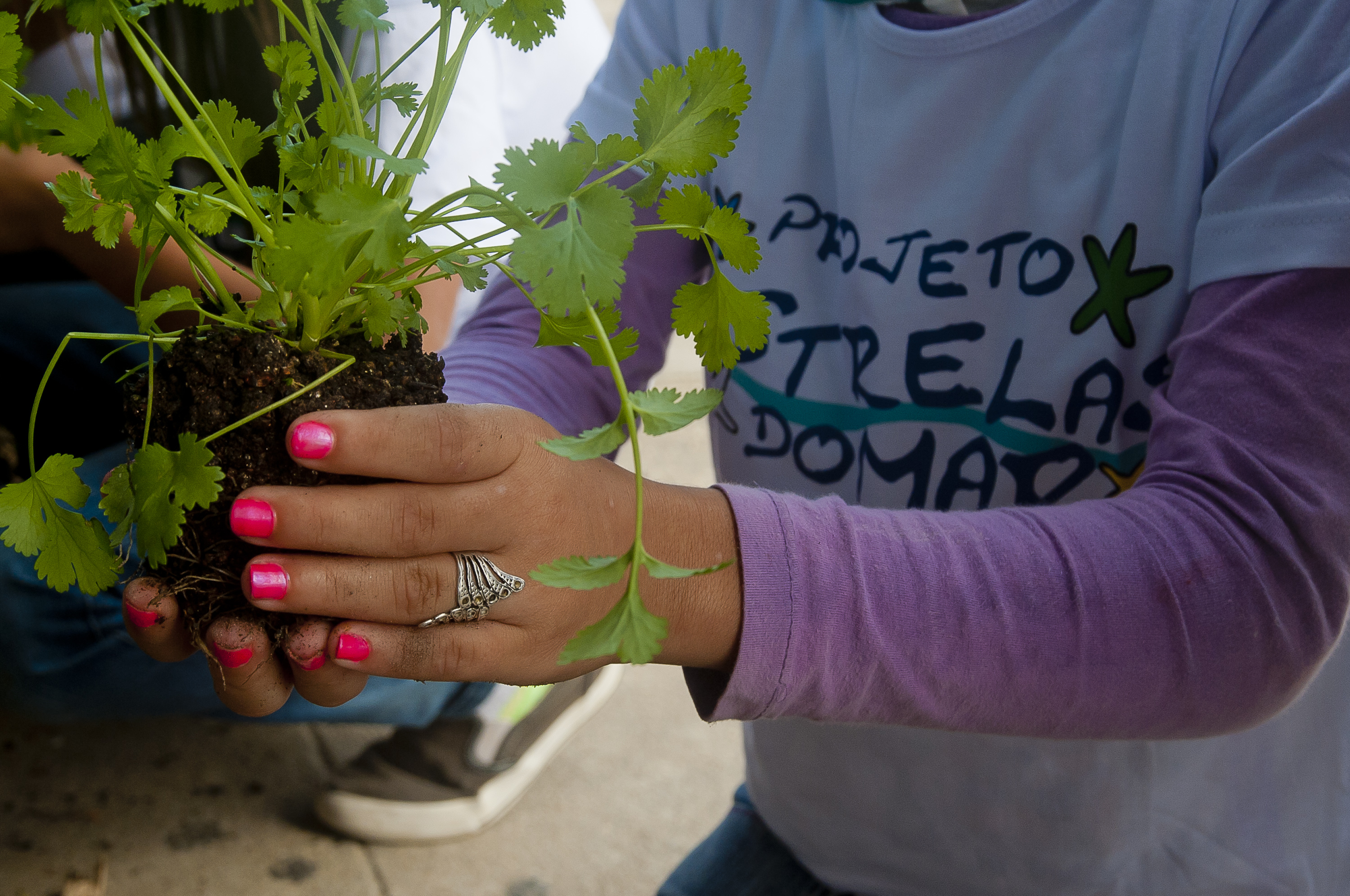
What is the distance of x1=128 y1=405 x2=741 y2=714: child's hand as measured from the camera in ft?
1.69

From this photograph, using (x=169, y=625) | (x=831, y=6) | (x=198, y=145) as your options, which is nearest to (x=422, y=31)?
(x=831, y=6)

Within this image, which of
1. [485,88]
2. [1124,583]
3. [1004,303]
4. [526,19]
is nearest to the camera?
[526,19]

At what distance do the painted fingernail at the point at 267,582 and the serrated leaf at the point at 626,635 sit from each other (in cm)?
18

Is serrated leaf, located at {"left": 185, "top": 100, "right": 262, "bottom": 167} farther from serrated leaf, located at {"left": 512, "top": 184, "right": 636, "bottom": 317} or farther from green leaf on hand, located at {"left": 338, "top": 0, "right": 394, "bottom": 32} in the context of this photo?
serrated leaf, located at {"left": 512, "top": 184, "right": 636, "bottom": 317}

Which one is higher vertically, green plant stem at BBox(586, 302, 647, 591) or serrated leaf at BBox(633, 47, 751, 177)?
serrated leaf at BBox(633, 47, 751, 177)

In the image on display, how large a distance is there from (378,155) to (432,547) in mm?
211

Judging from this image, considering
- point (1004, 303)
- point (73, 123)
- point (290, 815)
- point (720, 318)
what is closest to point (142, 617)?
point (73, 123)

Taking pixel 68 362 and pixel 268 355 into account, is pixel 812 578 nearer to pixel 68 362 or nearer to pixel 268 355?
pixel 268 355

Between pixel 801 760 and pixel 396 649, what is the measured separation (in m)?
0.65

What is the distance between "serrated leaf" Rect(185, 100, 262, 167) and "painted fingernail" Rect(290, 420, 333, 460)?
7.4 inches

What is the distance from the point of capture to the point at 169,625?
59 centimetres

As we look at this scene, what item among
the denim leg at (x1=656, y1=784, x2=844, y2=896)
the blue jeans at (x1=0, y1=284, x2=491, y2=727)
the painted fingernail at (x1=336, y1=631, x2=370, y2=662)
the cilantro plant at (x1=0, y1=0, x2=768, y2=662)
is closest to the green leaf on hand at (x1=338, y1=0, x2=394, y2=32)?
the cilantro plant at (x1=0, y1=0, x2=768, y2=662)

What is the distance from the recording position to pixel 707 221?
0.54 m

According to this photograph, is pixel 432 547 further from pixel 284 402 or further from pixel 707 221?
pixel 707 221
